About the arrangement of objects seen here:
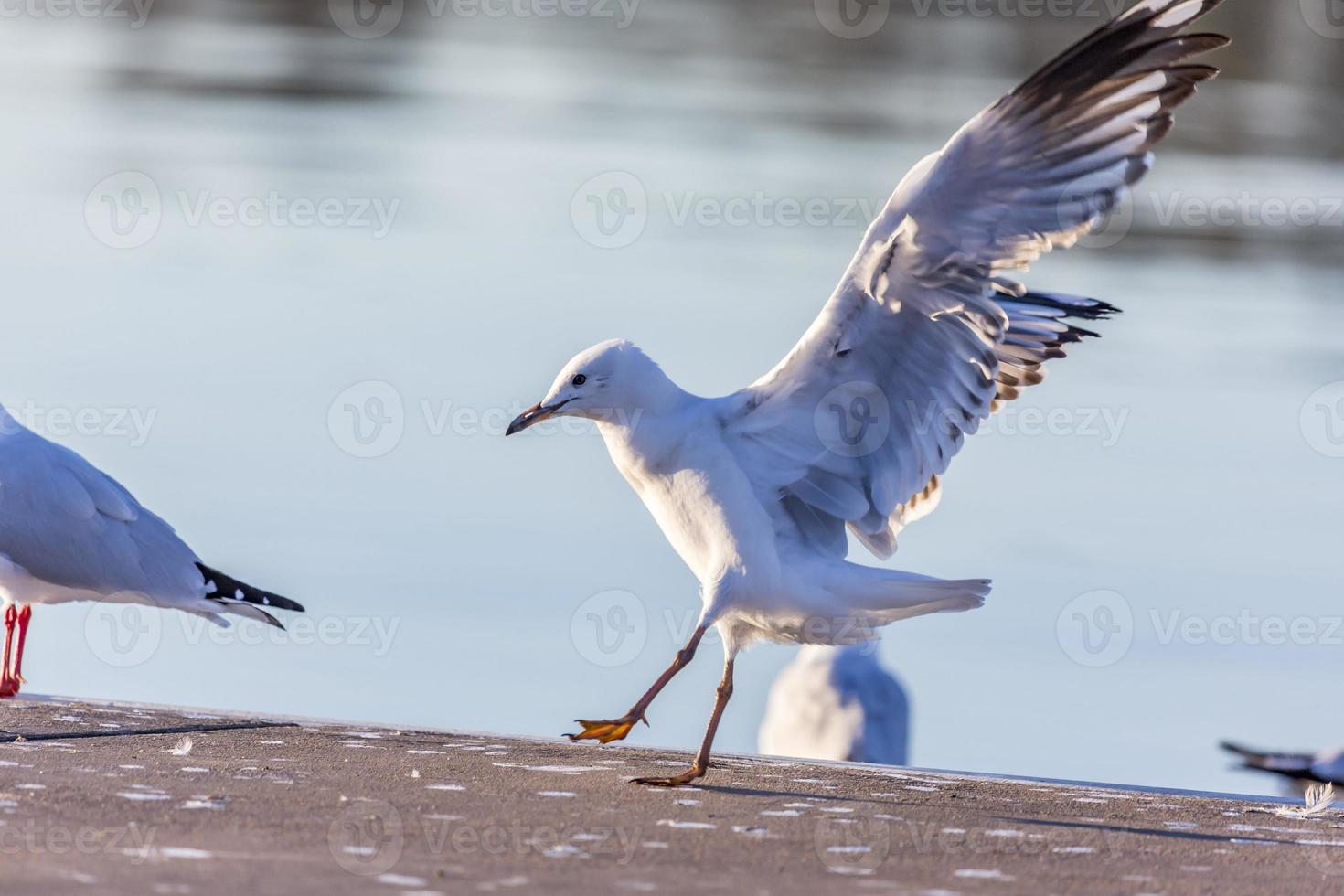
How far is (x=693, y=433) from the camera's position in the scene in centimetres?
652

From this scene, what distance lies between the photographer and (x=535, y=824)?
4.88 m

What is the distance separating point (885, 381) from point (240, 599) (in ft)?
8.41

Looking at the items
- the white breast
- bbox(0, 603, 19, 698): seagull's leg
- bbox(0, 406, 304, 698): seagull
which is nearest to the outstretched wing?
the white breast

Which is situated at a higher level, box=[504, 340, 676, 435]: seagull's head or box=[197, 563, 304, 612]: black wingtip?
box=[504, 340, 676, 435]: seagull's head

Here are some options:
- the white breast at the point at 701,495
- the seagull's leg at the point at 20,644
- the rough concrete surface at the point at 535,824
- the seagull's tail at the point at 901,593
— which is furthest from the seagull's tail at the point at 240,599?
the seagull's tail at the point at 901,593

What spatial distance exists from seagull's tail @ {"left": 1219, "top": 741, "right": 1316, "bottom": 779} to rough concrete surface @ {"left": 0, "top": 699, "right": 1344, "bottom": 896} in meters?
3.85

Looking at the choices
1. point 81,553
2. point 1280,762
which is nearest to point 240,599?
point 81,553

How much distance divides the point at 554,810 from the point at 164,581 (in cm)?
298

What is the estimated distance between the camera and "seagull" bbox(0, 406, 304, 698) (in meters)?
7.47

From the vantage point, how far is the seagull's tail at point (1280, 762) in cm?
960

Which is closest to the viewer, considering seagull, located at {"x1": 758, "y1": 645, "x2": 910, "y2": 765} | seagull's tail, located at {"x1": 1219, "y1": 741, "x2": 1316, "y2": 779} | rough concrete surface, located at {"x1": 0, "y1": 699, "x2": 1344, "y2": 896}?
rough concrete surface, located at {"x1": 0, "y1": 699, "x2": 1344, "y2": 896}

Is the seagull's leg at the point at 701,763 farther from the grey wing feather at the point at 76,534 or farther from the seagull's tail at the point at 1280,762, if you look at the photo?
the seagull's tail at the point at 1280,762

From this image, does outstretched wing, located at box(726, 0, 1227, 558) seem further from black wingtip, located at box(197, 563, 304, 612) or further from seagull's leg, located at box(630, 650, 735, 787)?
black wingtip, located at box(197, 563, 304, 612)

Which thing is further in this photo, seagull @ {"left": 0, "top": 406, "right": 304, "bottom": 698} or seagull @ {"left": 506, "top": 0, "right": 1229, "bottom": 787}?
seagull @ {"left": 0, "top": 406, "right": 304, "bottom": 698}
